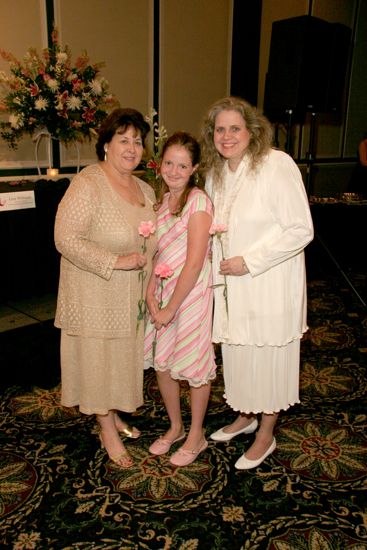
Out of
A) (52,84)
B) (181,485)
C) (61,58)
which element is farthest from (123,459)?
(61,58)

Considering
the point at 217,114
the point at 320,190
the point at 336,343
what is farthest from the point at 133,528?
the point at 320,190

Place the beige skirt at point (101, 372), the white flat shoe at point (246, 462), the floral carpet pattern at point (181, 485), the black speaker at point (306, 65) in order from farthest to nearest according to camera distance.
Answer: the black speaker at point (306, 65) < the white flat shoe at point (246, 462) < the beige skirt at point (101, 372) < the floral carpet pattern at point (181, 485)

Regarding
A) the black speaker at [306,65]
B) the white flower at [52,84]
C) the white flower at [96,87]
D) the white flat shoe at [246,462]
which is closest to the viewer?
the white flat shoe at [246,462]

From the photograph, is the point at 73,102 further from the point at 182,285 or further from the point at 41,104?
the point at 182,285

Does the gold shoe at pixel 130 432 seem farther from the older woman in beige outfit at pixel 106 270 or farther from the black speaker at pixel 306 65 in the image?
the black speaker at pixel 306 65

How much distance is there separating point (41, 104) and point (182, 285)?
1677mm

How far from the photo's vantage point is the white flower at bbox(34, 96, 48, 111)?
3.03m

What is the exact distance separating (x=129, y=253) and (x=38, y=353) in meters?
1.35

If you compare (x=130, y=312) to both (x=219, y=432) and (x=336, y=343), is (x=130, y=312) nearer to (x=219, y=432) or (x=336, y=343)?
(x=219, y=432)

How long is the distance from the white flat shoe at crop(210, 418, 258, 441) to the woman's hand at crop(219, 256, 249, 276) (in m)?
0.93

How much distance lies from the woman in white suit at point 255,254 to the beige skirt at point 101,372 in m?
0.40

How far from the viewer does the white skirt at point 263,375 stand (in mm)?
2135

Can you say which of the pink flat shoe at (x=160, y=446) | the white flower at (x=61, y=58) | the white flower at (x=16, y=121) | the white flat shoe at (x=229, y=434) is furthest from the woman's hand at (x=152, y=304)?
the white flower at (x=61, y=58)

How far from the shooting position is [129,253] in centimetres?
207
